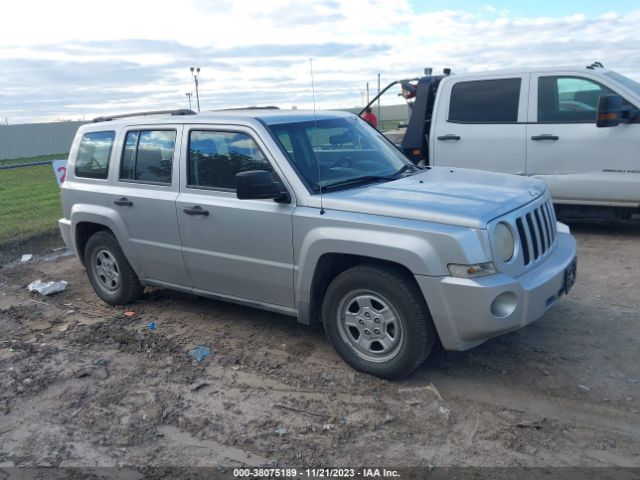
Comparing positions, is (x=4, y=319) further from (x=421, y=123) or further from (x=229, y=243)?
(x=421, y=123)

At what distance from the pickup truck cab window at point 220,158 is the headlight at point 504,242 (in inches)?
69.7

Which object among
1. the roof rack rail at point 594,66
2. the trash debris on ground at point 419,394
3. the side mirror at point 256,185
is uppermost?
the roof rack rail at point 594,66

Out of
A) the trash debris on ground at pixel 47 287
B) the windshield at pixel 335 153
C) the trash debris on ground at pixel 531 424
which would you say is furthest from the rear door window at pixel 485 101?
the trash debris on ground at pixel 47 287

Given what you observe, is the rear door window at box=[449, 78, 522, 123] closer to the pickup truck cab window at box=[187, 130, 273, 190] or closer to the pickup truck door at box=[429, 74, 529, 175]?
the pickup truck door at box=[429, 74, 529, 175]

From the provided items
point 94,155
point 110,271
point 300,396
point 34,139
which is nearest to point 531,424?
point 300,396

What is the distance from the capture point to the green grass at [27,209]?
9625 millimetres

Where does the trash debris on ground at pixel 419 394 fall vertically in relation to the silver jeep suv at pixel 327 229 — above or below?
below

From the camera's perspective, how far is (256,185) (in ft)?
14.6

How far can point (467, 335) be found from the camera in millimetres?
3996

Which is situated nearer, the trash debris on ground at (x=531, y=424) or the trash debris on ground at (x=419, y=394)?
the trash debris on ground at (x=531, y=424)

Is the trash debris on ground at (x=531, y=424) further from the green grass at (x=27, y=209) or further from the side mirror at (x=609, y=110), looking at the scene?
the green grass at (x=27, y=209)

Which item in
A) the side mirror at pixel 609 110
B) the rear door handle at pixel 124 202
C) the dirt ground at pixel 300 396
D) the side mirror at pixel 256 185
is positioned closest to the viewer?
the dirt ground at pixel 300 396

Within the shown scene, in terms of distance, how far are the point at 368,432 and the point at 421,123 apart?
19.1 ft

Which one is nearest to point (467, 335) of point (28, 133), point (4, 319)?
point (4, 319)
